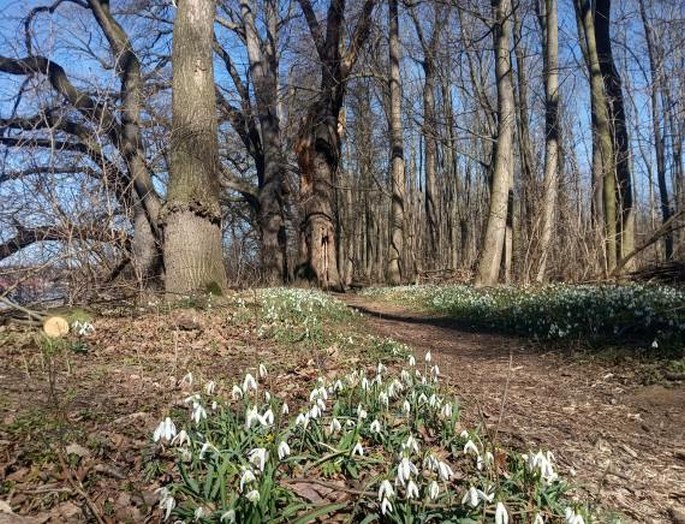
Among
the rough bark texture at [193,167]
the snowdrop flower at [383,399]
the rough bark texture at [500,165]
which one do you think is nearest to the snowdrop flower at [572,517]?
the snowdrop flower at [383,399]

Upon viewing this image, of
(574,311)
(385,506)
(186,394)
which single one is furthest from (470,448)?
(574,311)

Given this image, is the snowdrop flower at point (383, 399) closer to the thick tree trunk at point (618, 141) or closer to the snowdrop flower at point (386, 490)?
the snowdrop flower at point (386, 490)

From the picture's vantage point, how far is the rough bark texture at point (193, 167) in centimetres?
811

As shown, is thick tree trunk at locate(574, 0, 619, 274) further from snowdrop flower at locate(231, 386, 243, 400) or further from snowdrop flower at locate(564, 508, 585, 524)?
snowdrop flower at locate(564, 508, 585, 524)

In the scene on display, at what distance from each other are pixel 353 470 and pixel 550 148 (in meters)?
14.9

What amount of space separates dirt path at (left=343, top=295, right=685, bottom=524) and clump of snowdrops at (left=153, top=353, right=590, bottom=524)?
11.9 inches

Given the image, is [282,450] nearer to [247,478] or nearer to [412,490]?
[247,478]

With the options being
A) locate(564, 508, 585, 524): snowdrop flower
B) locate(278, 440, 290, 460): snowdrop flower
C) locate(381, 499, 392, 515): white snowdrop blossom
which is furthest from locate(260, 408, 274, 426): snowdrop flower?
locate(564, 508, 585, 524): snowdrop flower

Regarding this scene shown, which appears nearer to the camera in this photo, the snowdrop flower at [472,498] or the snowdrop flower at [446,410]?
the snowdrop flower at [472,498]

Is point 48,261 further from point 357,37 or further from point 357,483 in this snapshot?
point 357,37

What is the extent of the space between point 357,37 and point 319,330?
1288cm

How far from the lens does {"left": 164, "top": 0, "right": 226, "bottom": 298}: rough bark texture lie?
26.6ft

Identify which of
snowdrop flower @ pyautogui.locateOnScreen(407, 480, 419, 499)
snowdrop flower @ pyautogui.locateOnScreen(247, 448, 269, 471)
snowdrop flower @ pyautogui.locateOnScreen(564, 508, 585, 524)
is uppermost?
snowdrop flower @ pyautogui.locateOnScreen(247, 448, 269, 471)

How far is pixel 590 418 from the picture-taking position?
14.1ft
